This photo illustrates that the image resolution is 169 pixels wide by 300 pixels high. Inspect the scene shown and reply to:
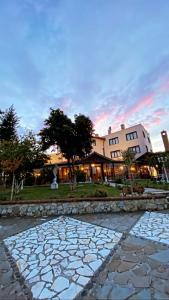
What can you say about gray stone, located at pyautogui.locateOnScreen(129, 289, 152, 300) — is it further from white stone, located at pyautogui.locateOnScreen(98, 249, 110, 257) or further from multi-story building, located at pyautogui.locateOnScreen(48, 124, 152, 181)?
multi-story building, located at pyautogui.locateOnScreen(48, 124, 152, 181)

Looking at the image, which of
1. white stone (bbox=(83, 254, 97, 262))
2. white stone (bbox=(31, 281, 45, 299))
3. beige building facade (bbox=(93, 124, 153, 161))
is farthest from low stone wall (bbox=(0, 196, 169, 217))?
beige building facade (bbox=(93, 124, 153, 161))

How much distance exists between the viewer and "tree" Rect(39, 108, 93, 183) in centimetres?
1530

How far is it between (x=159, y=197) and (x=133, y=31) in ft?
30.2

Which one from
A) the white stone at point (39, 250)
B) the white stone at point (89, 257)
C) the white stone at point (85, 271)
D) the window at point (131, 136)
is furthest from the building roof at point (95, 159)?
the white stone at point (85, 271)

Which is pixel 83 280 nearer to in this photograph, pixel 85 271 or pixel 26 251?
pixel 85 271

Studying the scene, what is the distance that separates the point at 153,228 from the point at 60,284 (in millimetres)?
3743

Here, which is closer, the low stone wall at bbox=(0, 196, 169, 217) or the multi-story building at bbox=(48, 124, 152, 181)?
the low stone wall at bbox=(0, 196, 169, 217)

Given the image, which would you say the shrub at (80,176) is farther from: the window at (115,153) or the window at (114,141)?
the window at (114,141)

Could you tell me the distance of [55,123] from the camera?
1537 centimetres

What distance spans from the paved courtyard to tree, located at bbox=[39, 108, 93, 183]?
9894 mm

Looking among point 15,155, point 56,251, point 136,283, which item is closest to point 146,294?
point 136,283

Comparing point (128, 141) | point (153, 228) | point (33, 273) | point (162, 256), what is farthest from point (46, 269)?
point (128, 141)

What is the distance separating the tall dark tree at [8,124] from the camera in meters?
16.7

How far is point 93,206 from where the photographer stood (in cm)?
834
